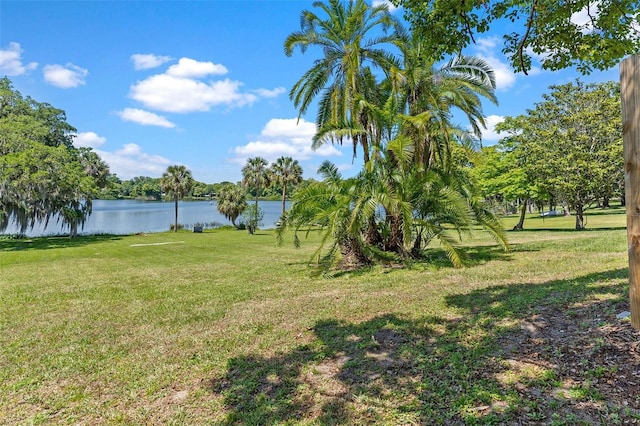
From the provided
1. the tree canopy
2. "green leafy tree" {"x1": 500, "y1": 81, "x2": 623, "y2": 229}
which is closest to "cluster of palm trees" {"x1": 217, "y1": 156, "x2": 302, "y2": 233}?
the tree canopy

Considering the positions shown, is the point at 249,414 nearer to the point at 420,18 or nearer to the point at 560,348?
the point at 560,348

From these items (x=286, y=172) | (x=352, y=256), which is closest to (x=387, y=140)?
(x=352, y=256)

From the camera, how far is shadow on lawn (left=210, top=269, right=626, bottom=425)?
282cm

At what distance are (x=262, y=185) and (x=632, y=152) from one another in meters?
46.6

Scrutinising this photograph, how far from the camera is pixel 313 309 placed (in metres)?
6.12

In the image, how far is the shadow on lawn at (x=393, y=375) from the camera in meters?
2.82

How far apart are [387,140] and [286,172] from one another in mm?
35239

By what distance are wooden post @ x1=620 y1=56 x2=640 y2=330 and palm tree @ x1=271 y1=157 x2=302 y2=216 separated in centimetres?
4372

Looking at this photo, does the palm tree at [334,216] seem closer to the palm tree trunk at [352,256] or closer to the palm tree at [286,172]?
the palm tree trunk at [352,256]

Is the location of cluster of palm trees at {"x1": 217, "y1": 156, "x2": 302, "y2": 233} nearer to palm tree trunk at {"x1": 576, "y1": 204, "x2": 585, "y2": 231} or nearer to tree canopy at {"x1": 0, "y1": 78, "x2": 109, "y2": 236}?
tree canopy at {"x1": 0, "y1": 78, "x2": 109, "y2": 236}

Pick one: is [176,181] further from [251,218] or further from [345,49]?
[345,49]

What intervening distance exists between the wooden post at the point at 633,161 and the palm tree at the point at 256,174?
45.6 metres

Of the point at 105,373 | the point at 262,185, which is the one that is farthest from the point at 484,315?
the point at 262,185

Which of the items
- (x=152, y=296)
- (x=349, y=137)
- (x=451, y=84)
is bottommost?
(x=152, y=296)
